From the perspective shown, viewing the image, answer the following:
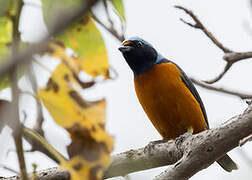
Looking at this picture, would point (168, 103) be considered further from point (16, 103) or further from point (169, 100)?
point (16, 103)

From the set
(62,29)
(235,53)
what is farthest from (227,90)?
(62,29)

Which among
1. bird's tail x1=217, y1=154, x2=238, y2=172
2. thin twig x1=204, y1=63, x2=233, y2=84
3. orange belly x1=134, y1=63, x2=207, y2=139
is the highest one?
thin twig x1=204, y1=63, x2=233, y2=84

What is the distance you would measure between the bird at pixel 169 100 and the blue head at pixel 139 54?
20mm

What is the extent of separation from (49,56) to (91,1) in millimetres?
369

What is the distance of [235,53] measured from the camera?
3.54 m

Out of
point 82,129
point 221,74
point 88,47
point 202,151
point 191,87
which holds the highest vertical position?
point 88,47

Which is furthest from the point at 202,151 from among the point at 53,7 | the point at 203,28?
the point at 53,7

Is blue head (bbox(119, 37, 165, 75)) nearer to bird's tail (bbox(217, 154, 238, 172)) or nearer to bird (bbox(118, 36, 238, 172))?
bird (bbox(118, 36, 238, 172))

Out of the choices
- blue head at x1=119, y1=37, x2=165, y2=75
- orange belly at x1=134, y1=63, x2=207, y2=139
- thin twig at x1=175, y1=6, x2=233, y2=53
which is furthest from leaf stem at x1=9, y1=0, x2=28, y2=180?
blue head at x1=119, y1=37, x2=165, y2=75

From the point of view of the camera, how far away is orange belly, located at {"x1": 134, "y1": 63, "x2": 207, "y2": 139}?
580 cm

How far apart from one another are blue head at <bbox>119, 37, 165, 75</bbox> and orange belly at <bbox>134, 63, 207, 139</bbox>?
273 mm

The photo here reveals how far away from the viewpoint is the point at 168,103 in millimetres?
5793

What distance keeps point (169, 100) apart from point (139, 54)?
1.19 meters

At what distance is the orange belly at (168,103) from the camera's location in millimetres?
5801
